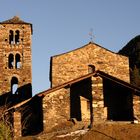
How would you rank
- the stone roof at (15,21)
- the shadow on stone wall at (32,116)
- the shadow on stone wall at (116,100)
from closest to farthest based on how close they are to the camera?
the shadow on stone wall at (116,100)
the shadow on stone wall at (32,116)
the stone roof at (15,21)

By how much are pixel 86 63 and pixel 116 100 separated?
7.79 meters

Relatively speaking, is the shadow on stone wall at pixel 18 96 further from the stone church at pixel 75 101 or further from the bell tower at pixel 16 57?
the stone church at pixel 75 101

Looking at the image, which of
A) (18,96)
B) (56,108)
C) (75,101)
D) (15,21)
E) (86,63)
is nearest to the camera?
(56,108)

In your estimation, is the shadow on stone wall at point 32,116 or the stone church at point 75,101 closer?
the stone church at point 75,101

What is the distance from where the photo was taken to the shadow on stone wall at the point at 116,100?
98.4 feet

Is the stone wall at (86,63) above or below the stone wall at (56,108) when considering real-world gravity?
above

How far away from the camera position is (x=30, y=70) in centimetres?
4228

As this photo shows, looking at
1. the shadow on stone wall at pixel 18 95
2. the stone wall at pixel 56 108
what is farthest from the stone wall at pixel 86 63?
the stone wall at pixel 56 108

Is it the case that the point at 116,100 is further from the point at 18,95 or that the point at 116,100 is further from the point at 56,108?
the point at 18,95

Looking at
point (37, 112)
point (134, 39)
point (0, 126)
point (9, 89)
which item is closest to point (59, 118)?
point (37, 112)

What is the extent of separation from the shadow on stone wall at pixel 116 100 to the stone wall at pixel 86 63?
21.8 ft

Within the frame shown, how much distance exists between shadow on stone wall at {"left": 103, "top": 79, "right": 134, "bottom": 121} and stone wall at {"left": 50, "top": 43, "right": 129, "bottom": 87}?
21.8 ft

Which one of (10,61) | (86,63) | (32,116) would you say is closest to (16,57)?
(10,61)

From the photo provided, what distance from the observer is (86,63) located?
124ft
